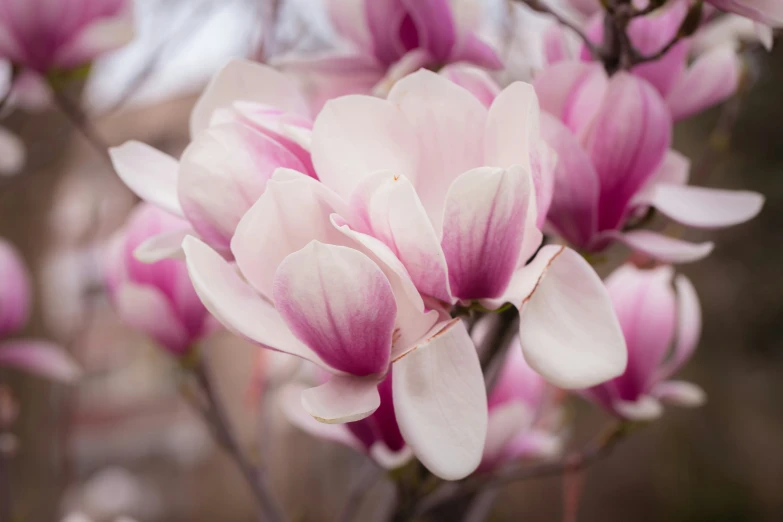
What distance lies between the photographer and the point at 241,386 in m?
4.43

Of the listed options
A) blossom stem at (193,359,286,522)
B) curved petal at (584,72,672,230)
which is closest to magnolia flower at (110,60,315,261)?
curved petal at (584,72,672,230)

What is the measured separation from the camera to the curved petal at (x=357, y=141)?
7.4 inches

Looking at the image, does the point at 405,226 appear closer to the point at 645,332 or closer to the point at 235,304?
the point at 235,304

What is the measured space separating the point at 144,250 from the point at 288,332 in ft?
0.24

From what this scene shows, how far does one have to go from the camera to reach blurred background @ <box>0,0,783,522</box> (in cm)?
76

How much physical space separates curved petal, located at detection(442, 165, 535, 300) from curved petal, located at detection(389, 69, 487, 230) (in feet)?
0.07

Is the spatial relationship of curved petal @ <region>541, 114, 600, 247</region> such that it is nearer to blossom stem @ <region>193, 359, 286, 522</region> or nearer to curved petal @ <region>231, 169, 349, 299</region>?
curved petal @ <region>231, 169, 349, 299</region>

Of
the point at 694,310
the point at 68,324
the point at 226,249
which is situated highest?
the point at 226,249

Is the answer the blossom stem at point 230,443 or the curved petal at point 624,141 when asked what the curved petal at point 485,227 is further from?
the blossom stem at point 230,443

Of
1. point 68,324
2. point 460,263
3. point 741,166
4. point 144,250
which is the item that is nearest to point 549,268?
point 460,263

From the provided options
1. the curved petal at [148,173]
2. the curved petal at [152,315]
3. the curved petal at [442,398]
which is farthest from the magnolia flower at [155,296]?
the curved petal at [442,398]

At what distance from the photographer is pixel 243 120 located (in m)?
0.21

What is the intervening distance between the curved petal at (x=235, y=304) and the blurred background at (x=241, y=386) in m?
0.29

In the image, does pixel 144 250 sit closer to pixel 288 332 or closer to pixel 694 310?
pixel 288 332
